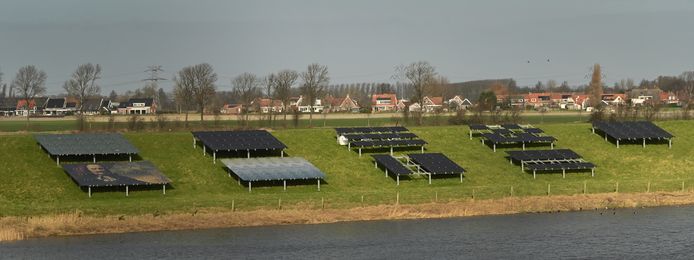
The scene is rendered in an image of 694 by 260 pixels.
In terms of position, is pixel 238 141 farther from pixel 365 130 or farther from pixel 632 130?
pixel 632 130

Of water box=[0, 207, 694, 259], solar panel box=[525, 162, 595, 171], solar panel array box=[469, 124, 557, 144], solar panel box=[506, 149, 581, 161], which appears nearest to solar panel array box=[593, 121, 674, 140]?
solar panel array box=[469, 124, 557, 144]

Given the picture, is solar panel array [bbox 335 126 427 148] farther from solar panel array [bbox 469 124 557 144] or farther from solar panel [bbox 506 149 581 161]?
solar panel [bbox 506 149 581 161]

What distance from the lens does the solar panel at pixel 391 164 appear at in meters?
83.1

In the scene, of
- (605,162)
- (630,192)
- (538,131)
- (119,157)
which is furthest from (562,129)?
(119,157)

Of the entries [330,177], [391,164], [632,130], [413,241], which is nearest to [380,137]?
[391,164]

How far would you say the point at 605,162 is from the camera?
3676 inches

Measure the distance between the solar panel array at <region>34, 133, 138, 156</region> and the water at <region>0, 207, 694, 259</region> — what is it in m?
20.1

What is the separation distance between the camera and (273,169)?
8175 centimetres

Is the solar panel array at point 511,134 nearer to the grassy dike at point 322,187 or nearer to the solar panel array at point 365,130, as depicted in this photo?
the grassy dike at point 322,187

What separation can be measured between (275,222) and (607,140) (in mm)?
45137

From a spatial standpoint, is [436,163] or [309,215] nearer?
[309,215]

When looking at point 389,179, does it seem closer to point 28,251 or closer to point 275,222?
point 275,222

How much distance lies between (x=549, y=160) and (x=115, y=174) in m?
38.1

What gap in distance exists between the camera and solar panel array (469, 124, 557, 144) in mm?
96000
